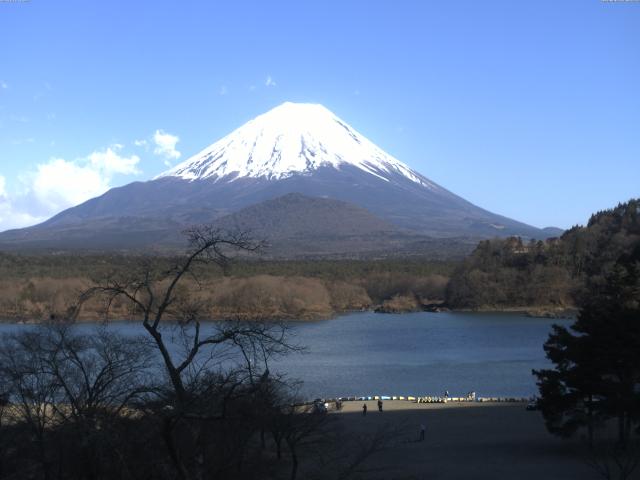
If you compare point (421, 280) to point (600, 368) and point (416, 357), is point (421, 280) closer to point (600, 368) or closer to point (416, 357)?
point (416, 357)

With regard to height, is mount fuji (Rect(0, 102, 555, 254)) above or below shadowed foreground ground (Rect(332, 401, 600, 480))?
above

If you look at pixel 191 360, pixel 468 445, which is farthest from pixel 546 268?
pixel 191 360

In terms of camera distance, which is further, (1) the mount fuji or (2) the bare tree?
(1) the mount fuji

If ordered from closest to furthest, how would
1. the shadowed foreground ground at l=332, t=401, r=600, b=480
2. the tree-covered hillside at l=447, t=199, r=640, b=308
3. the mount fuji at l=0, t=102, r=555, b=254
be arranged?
the shadowed foreground ground at l=332, t=401, r=600, b=480
the tree-covered hillside at l=447, t=199, r=640, b=308
the mount fuji at l=0, t=102, r=555, b=254

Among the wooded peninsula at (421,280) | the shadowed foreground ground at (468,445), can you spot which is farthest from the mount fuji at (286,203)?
the shadowed foreground ground at (468,445)

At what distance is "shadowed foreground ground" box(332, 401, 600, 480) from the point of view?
11.7 meters

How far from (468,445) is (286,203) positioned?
106219 millimetres

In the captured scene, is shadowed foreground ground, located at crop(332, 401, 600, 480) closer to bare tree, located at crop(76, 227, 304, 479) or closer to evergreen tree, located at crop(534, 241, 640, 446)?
evergreen tree, located at crop(534, 241, 640, 446)

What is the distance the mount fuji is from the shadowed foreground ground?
2957 inches

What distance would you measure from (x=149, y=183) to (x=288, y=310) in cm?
11488

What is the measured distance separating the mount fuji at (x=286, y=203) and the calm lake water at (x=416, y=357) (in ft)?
188

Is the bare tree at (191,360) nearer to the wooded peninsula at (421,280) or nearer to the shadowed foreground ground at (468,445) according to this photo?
the shadowed foreground ground at (468,445)

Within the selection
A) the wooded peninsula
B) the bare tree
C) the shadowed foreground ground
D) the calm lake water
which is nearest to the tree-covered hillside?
the wooded peninsula

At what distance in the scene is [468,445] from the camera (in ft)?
46.6
